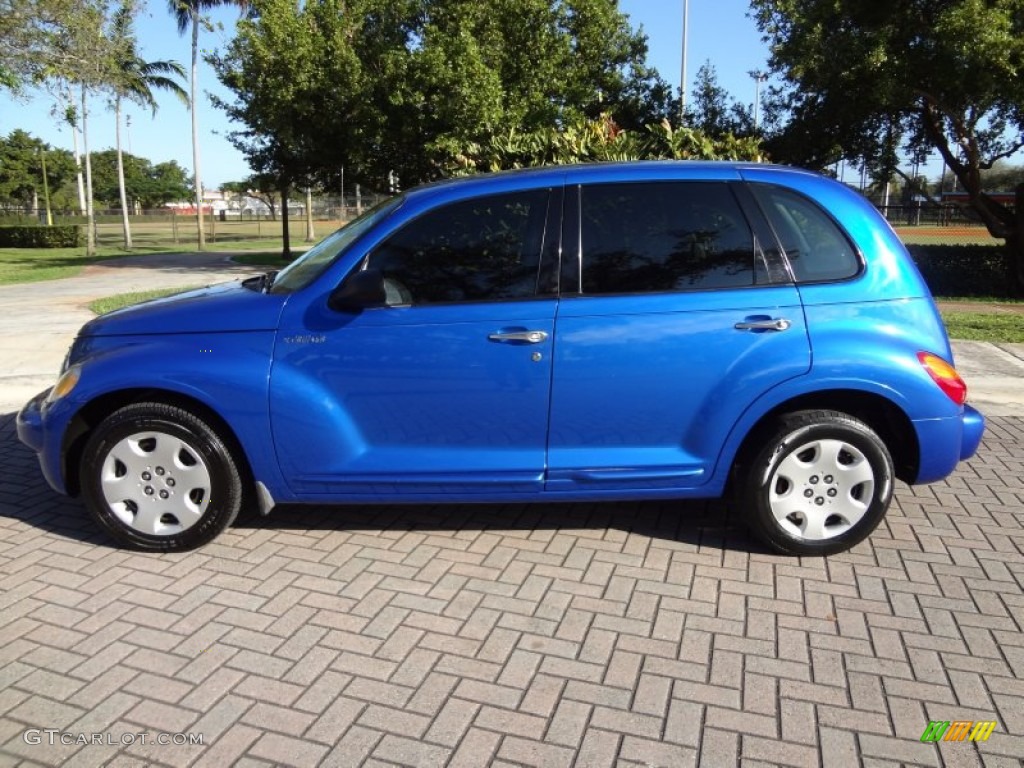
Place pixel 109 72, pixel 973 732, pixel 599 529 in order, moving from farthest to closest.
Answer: pixel 109 72, pixel 599 529, pixel 973 732

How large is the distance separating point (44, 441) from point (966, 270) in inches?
660

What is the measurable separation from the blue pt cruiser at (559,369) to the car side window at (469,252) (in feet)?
0.03

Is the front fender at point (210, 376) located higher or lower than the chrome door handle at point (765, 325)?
lower

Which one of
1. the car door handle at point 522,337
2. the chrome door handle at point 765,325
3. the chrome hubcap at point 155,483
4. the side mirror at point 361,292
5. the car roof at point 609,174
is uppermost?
the car roof at point 609,174

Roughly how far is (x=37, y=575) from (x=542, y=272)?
108 inches

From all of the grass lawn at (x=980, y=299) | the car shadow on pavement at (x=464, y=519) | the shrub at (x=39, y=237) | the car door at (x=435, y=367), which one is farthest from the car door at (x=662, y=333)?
the shrub at (x=39, y=237)

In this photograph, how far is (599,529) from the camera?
4152 mm

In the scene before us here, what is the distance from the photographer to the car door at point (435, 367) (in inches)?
140

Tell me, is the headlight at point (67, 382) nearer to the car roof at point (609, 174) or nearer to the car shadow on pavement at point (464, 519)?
the car shadow on pavement at point (464, 519)

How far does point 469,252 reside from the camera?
3.68 meters

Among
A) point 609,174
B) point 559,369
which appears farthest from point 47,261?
point 559,369

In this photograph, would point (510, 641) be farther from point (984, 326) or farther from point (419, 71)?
point (419, 71)

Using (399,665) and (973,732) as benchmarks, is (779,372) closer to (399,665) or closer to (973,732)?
(973,732)

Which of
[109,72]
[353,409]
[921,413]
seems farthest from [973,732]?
[109,72]
